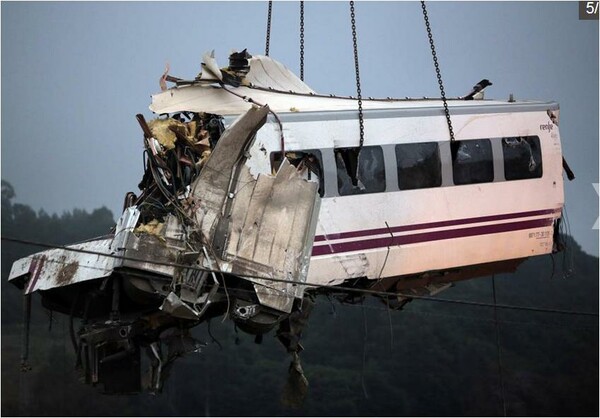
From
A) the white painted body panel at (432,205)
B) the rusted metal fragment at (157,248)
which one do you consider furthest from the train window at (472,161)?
the rusted metal fragment at (157,248)

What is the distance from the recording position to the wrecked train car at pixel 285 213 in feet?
63.3

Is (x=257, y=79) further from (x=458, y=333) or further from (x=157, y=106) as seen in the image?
(x=458, y=333)

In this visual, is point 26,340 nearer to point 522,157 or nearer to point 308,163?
point 308,163

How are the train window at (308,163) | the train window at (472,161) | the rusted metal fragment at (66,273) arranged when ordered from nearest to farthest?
the rusted metal fragment at (66,273) → the train window at (308,163) → the train window at (472,161)

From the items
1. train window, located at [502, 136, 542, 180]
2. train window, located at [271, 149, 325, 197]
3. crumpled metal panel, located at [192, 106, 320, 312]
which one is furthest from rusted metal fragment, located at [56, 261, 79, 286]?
train window, located at [502, 136, 542, 180]

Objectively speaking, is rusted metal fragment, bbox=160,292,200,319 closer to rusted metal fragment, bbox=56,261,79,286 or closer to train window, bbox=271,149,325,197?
rusted metal fragment, bbox=56,261,79,286

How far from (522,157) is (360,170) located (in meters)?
3.15

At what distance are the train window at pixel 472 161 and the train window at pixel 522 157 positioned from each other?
1.03ft

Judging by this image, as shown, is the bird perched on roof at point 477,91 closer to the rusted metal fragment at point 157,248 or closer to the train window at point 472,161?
the train window at point 472,161

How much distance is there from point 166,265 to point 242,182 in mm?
1616

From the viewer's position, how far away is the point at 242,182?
19469mm

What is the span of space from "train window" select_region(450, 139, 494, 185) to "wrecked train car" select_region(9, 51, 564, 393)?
28 mm

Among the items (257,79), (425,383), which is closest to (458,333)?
(425,383)

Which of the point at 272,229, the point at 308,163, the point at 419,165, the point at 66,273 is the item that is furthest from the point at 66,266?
the point at 419,165
